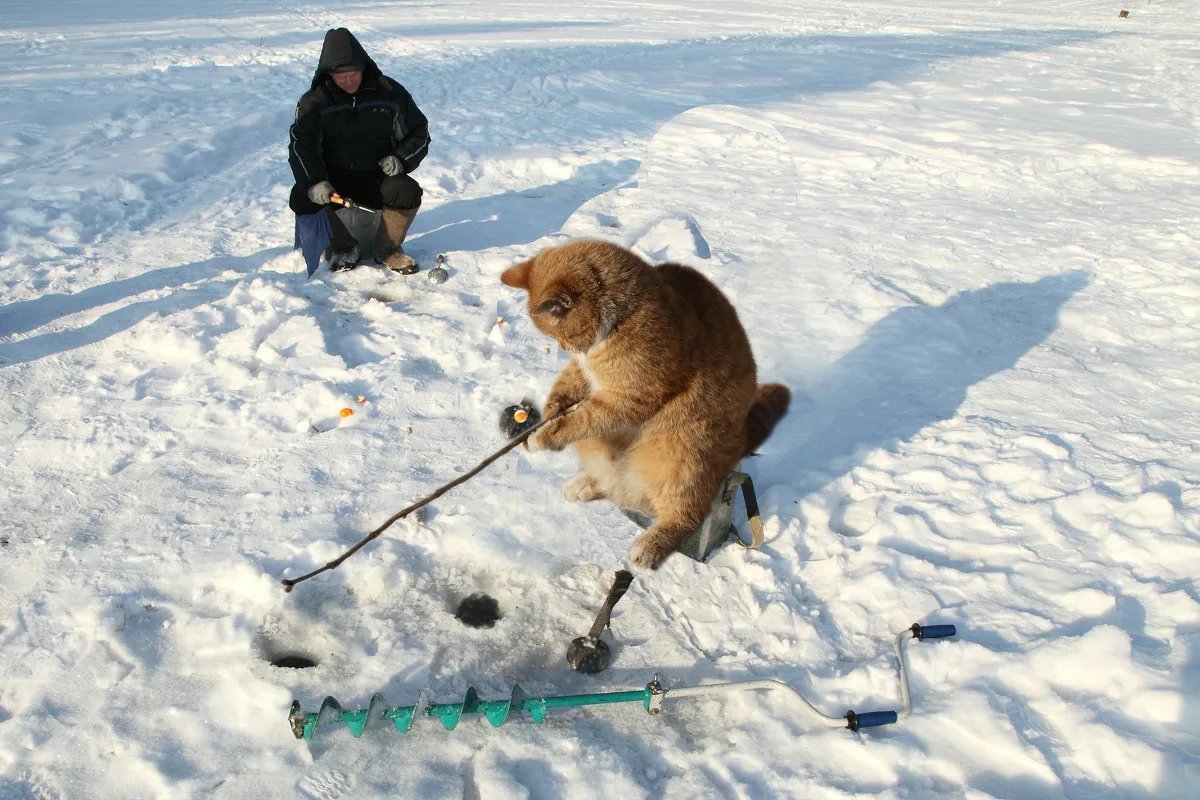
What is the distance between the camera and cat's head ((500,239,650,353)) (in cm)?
247

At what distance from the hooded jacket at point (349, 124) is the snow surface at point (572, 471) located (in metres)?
0.73

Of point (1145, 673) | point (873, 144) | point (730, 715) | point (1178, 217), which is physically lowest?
point (730, 715)

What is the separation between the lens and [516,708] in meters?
2.43

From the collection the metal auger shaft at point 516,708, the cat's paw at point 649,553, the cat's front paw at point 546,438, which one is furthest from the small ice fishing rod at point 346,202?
the metal auger shaft at point 516,708

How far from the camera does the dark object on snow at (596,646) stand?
270 cm

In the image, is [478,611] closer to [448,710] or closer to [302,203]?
[448,710]

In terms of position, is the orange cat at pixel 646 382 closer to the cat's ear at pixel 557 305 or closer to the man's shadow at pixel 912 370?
the cat's ear at pixel 557 305

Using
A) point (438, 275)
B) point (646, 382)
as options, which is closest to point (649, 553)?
point (646, 382)

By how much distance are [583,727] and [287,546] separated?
4.55 ft

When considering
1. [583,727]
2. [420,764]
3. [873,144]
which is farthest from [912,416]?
[873,144]

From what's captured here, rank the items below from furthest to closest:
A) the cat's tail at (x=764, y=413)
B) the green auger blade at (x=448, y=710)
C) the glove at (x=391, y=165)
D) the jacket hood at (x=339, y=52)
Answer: the glove at (x=391, y=165) → the jacket hood at (x=339, y=52) → the cat's tail at (x=764, y=413) → the green auger blade at (x=448, y=710)

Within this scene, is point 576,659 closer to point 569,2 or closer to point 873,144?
point 873,144

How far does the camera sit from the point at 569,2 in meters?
19.6

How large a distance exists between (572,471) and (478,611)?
951mm
